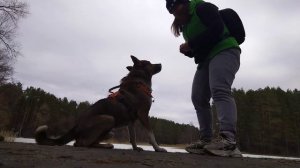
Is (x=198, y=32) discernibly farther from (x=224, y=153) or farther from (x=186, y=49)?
(x=224, y=153)

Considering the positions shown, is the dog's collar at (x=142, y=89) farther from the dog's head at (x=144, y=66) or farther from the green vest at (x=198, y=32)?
the green vest at (x=198, y=32)

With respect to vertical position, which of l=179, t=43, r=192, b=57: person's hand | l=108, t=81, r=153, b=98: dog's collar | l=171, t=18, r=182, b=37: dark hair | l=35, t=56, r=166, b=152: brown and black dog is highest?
l=171, t=18, r=182, b=37: dark hair

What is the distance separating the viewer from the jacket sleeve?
14.3 feet

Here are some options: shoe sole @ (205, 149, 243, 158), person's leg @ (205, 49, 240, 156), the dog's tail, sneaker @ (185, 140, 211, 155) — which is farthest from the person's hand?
the dog's tail

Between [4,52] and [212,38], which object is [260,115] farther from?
[212,38]

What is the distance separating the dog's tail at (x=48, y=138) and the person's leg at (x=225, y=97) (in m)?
2.11

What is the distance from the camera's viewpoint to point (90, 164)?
2.47m

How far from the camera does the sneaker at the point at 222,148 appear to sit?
397 cm

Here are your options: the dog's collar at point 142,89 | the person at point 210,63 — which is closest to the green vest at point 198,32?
the person at point 210,63

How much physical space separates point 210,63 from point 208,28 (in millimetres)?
516

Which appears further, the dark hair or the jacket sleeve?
the dark hair

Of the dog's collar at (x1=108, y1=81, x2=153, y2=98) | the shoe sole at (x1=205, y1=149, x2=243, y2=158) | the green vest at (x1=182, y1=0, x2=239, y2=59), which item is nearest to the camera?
the shoe sole at (x1=205, y1=149, x2=243, y2=158)

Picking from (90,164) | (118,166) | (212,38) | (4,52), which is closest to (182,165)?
(118,166)

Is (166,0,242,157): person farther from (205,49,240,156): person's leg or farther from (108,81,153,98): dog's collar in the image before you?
(108,81,153,98): dog's collar
